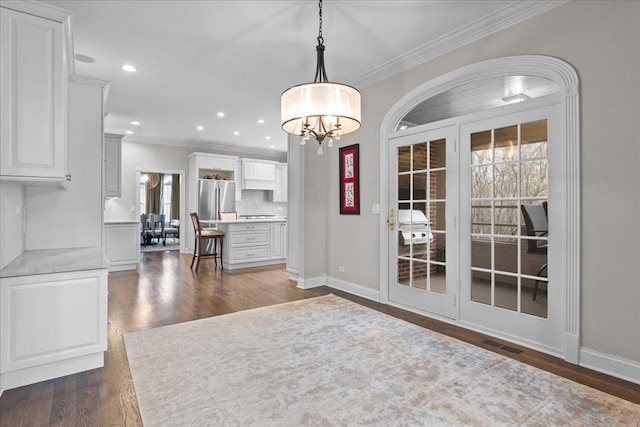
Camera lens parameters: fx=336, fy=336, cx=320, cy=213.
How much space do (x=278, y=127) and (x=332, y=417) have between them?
6131 mm

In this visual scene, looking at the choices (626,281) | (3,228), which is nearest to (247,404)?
(3,228)

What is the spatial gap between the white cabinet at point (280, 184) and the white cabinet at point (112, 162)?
458 cm

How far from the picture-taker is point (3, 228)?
224cm

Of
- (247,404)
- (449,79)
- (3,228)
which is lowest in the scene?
(247,404)

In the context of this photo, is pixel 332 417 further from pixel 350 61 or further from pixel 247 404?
pixel 350 61

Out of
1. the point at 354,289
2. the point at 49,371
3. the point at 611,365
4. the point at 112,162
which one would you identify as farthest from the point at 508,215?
the point at 112,162

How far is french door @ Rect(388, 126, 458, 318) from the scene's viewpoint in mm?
3379

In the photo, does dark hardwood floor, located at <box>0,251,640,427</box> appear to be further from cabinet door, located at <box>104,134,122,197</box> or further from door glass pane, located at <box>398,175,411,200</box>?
cabinet door, located at <box>104,134,122,197</box>

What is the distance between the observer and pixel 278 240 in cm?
681

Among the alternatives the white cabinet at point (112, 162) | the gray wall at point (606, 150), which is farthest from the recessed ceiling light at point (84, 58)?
the gray wall at point (606, 150)

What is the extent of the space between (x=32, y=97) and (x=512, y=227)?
3.84 m

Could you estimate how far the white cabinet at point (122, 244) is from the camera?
596 cm

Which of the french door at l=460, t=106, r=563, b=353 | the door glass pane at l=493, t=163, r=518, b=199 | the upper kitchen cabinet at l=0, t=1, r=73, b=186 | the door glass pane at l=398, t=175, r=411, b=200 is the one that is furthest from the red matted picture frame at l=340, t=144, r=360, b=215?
the upper kitchen cabinet at l=0, t=1, r=73, b=186

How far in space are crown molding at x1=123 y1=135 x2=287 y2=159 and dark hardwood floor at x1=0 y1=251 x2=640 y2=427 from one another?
3.10 meters
